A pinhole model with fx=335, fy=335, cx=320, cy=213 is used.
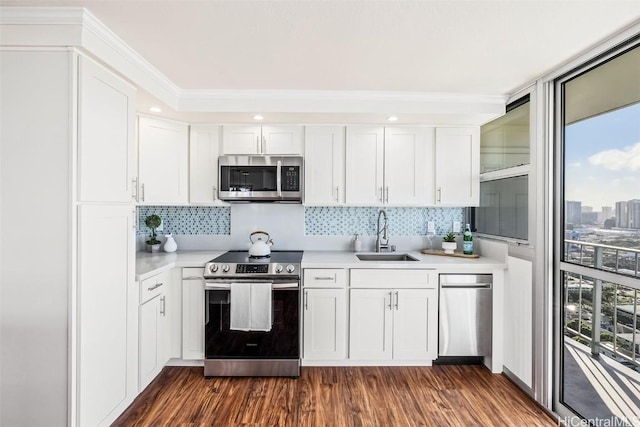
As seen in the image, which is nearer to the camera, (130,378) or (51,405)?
(51,405)

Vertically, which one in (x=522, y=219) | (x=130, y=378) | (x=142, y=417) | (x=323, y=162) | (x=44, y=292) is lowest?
(x=142, y=417)

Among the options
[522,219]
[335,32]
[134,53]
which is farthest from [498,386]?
[134,53]

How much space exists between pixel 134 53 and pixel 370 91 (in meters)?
1.71

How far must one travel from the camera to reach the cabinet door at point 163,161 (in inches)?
114

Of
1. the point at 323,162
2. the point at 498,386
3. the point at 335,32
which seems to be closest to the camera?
the point at 335,32

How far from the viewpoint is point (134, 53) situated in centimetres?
211

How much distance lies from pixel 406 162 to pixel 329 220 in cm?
98

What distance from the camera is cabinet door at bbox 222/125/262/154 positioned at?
3162 millimetres

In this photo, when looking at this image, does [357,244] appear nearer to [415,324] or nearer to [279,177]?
[415,324]

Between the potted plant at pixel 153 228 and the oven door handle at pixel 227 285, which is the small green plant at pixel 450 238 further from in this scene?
the potted plant at pixel 153 228

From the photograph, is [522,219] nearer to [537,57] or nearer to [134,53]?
[537,57]

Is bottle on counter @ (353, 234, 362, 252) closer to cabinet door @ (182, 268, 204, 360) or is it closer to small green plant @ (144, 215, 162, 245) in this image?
cabinet door @ (182, 268, 204, 360)

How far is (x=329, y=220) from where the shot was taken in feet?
11.6

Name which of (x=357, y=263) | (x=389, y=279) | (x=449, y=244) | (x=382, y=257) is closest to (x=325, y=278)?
(x=357, y=263)
